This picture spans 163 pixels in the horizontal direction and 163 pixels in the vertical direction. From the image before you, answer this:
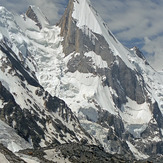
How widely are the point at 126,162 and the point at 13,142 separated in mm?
69615

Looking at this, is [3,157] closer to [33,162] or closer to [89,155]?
[33,162]

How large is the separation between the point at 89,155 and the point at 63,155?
6.98m

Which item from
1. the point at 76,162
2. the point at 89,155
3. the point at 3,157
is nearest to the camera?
the point at 3,157

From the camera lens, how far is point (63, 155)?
10062 centimetres

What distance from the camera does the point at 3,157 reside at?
2731 inches

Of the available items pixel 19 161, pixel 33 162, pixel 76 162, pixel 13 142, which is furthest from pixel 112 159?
pixel 13 142

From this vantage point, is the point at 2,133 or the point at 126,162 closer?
the point at 126,162

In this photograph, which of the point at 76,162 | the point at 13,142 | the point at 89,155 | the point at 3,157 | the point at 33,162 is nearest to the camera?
the point at 3,157

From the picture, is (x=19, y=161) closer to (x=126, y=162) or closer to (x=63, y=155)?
(x=63, y=155)

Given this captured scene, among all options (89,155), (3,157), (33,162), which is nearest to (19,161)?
(3,157)

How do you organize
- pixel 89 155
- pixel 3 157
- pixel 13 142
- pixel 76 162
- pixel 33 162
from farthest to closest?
pixel 13 142
pixel 89 155
pixel 76 162
pixel 33 162
pixel 3 157

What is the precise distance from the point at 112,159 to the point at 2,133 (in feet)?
245

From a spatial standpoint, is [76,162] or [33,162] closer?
[33,162]

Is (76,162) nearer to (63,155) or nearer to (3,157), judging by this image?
(63,155)
